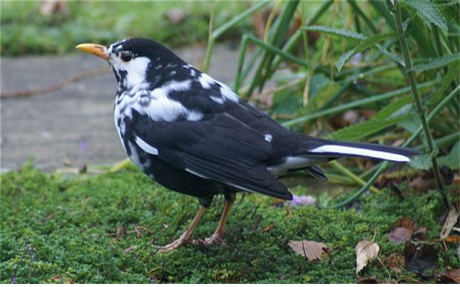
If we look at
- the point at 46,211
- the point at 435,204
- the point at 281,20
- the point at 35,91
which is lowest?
the point at 35,91

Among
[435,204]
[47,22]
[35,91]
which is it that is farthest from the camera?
[47,22]

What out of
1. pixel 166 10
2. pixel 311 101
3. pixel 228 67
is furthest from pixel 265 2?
pixel 166 10

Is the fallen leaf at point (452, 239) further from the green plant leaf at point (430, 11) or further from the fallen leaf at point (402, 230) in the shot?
the green plant leaf at point (430, 11)

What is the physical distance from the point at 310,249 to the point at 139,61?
1.12m

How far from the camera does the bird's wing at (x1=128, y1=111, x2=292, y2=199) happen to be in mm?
3430

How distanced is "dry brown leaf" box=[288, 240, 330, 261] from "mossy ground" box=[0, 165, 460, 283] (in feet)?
0.10

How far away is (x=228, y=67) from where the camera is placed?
24.0 ft

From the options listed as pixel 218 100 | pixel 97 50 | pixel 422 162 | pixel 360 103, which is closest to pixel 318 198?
pixel 360 103

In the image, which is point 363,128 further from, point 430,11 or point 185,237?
point 185,237

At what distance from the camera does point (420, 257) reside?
3537 mm

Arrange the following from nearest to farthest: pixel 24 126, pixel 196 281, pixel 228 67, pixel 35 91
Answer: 1. pixel 196 281
2. pixel 24 126
3. pixel 35 91
4. pixel 228 67

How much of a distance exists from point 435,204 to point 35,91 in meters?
3.66

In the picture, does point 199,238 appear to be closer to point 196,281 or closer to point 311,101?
point 196,281

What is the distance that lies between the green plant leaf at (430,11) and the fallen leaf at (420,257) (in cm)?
86
